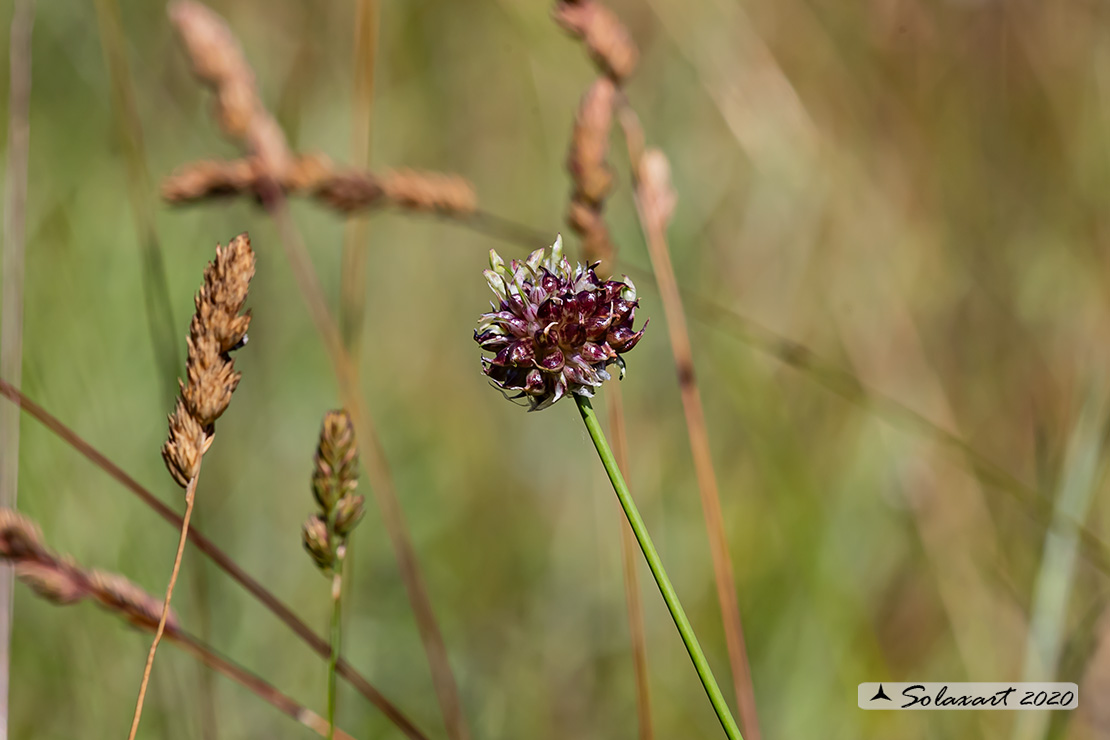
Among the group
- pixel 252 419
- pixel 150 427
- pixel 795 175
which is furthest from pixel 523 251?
pixel 150 427

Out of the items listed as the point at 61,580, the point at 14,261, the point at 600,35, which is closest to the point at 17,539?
the point at 61,580

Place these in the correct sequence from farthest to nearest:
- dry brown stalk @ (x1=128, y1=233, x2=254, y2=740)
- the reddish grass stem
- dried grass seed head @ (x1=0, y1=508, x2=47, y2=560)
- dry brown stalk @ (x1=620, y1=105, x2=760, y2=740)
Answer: the reddish grass stem < dry brown stalk @ (x1=620, y1=105, x2=760, y2=740) < dried grass seed head @ (x1=0, y1=508, x2=47, y2=560) < dry brown stalk @ (x1=128, y1=233, x2=254, y2=740)

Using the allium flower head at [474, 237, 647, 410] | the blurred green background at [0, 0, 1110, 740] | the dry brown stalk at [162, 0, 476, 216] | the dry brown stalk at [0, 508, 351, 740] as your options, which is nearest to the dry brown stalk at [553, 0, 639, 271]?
the dry brown stalk at [162, 0, 476, 216]

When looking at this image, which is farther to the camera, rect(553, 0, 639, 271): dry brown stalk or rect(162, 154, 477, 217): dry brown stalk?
rect(162, 154, 477, 217): dry brown stalk

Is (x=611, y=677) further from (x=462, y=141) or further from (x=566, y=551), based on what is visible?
(x=462, y=141)

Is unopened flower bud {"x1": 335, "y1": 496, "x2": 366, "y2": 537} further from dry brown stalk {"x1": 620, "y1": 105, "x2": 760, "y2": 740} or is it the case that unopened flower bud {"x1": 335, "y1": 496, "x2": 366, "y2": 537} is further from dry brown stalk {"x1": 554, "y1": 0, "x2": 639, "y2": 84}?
dry brown stalk {"x1": 554, "y1": 0, "x2": 639, "y2": 84}

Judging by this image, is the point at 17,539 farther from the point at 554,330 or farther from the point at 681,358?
the point at 681,358
